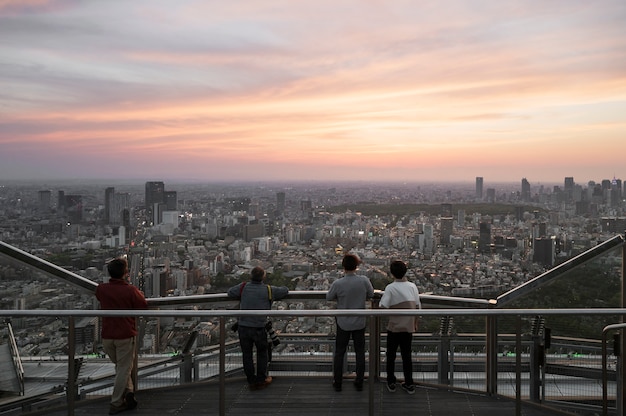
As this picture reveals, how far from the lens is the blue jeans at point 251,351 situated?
4.42 metres

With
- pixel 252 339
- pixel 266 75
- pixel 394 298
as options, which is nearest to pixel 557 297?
pixel 394 298

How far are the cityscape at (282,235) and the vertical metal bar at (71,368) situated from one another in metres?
0.06

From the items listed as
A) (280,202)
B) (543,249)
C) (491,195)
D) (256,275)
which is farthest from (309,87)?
(256,275)

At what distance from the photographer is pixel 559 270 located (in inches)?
237

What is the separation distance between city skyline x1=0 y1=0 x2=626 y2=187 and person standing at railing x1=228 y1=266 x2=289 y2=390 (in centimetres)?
976

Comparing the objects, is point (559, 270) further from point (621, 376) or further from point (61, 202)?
point (61, 202)

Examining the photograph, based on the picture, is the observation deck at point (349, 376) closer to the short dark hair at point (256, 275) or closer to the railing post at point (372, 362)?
the railing post at point (372, 362)

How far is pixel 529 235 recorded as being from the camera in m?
11.9

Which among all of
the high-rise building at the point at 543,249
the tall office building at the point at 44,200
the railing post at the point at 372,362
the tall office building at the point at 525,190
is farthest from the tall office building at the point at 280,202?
the railing post at the point at 372,362

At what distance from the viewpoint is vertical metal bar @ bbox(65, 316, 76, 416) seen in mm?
4312

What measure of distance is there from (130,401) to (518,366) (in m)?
3.19

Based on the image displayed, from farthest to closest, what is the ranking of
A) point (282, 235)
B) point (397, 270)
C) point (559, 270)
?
point (282, 235) → point (559, 270) → point (397, 270)

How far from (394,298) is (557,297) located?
1636 mm

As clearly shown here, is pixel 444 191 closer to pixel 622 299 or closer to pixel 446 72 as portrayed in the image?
pixel 446 72
